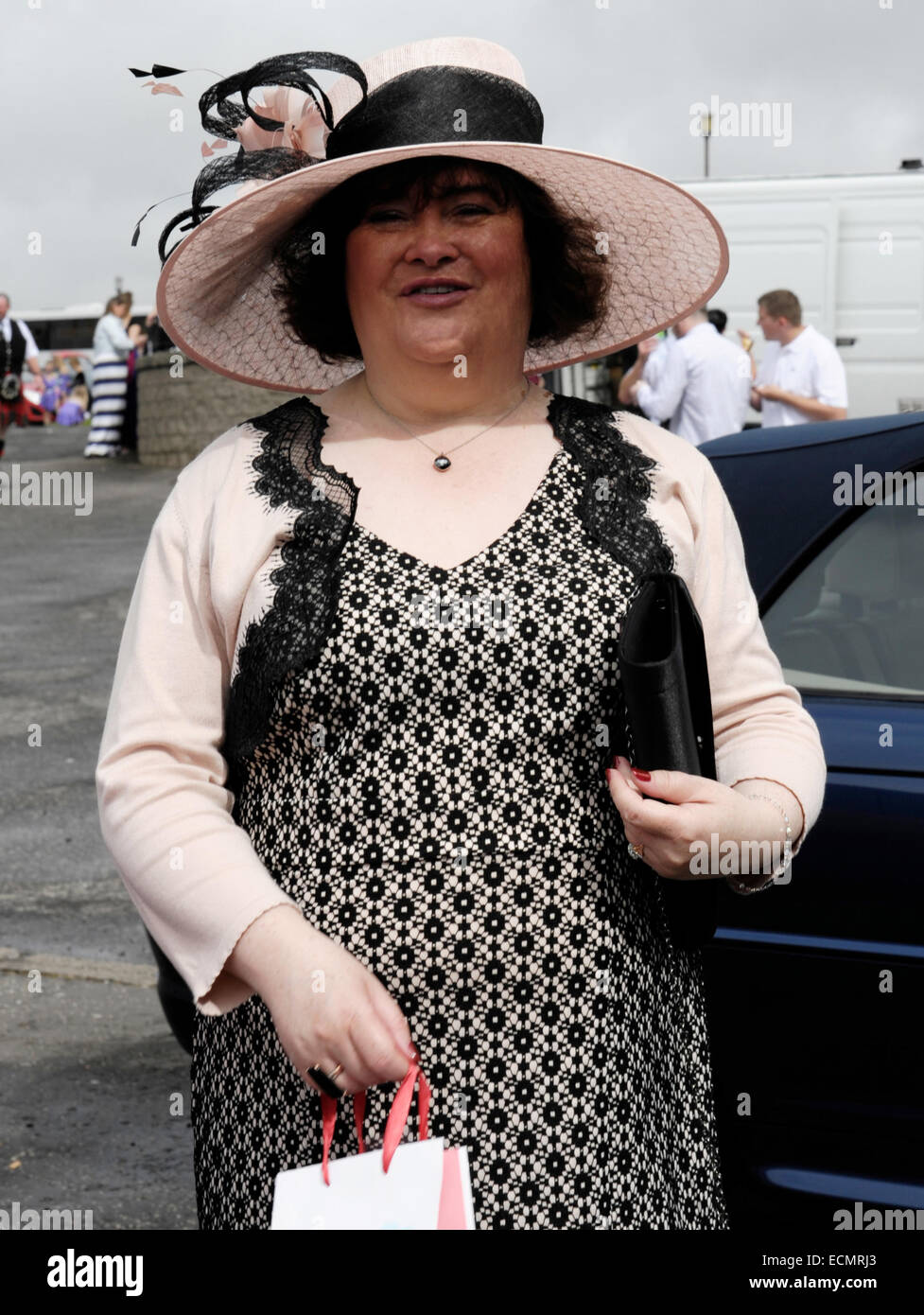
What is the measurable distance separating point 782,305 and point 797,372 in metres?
0.39

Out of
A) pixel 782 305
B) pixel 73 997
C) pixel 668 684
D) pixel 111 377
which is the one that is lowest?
pixel 111 377

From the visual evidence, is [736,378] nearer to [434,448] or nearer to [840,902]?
[840,902]

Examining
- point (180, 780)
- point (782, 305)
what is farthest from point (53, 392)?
point (180, 780)

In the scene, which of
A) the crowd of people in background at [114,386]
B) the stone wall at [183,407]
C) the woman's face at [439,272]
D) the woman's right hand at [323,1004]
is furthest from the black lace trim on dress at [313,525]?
the crowd of people in background at [114,386]

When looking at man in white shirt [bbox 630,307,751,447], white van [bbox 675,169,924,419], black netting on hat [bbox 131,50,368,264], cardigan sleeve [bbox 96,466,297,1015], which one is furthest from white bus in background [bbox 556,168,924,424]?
cardigan sleeve [bbox 96,466,297,1015]

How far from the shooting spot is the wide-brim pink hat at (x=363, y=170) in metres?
1.99

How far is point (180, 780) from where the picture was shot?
1838 mm

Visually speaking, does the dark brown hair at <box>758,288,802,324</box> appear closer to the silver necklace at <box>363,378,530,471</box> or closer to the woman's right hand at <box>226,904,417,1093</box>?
the silver necklace at <box>363,378,530,471</box>

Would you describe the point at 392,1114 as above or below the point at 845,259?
above

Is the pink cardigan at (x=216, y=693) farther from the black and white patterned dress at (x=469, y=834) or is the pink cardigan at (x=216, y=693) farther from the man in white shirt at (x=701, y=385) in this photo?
the man in white shirt at (x=701, y=385)

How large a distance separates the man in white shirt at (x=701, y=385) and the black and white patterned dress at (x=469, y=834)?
24.7 feet

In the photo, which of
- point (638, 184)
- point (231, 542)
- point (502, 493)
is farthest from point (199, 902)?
point (638, 184)

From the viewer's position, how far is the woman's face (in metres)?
1.98

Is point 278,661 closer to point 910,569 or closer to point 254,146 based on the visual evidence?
point 254,146
